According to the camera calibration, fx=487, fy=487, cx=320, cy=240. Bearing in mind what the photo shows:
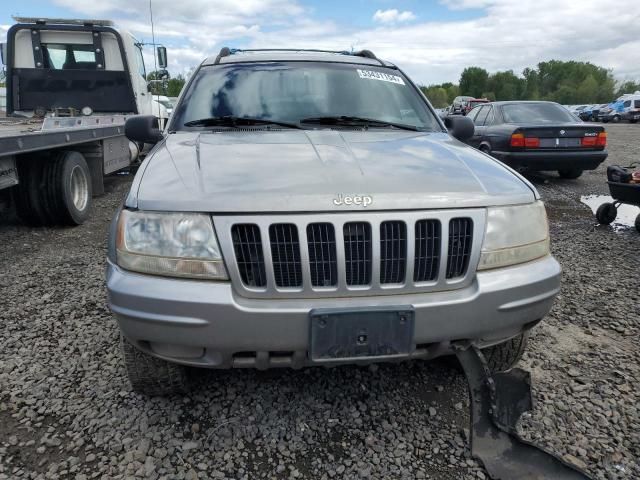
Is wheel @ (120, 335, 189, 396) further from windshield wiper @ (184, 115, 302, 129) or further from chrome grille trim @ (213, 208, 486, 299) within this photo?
windshield wiper @ (184, 115, 302, 129)

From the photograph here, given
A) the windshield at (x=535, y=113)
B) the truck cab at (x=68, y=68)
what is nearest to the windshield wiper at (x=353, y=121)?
the truck cab at (x=68, y=68)

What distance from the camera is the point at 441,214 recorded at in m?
1.97

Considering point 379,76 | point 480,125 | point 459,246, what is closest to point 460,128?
point 379,76

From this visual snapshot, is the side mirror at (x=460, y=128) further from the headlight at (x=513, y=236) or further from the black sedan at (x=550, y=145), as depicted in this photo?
the black sedan at (x=550, y=145)

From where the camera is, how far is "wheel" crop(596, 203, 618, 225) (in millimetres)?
5986

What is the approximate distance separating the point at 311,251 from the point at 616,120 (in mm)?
42447

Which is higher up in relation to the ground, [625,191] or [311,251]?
[311,251]

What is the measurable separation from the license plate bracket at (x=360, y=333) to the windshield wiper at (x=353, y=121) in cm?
152

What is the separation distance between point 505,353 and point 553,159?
6.84 metres

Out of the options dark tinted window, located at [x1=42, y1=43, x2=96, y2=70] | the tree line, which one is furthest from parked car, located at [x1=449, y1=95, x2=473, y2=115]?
the tree line

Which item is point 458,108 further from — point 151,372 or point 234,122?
point 151,372

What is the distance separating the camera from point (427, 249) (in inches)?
78.3

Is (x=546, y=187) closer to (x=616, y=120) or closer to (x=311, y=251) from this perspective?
(x=311, y=251)

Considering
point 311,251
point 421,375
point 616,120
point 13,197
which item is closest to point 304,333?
point 311,251
